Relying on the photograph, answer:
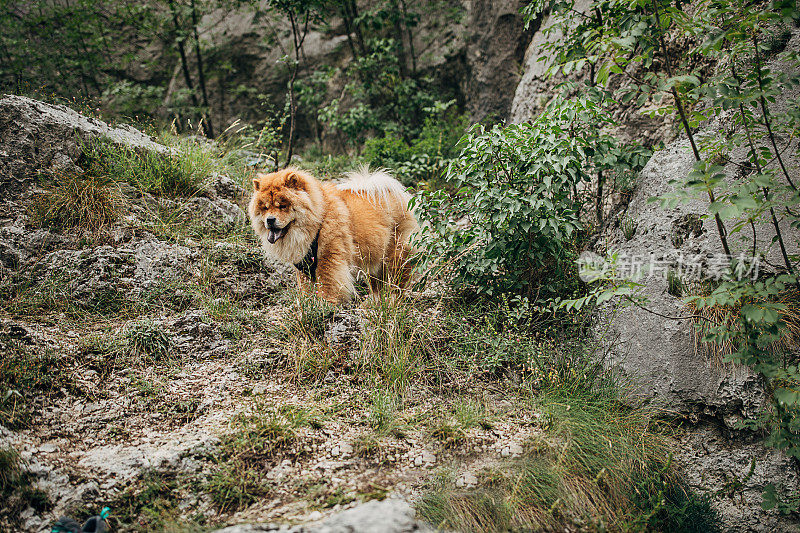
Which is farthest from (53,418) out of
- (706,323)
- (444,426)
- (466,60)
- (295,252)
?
(466,60)

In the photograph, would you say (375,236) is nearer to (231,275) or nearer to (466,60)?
(231,275)

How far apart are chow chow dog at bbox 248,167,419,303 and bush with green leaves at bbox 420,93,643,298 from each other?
2.58 feet

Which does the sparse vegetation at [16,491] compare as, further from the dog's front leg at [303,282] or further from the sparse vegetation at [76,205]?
the sparse vegetation at [76,205]

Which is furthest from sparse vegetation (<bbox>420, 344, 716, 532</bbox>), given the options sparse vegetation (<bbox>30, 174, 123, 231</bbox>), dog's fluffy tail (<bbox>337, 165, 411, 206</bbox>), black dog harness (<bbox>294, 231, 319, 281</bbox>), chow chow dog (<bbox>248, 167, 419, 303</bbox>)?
sparse vegetation (<bbox>30, 174, 123, 231</bbox>)

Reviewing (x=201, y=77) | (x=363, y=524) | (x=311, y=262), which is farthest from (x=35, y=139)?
(x=363, y=524)

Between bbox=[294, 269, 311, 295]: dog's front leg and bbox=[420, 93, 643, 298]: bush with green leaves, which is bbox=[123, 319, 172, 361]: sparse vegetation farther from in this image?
bbox=[420, 93, 643, 298]: bush with green leaves

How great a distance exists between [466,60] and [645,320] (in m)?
6.78

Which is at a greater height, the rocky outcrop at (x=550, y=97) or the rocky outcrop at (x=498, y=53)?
the rocky outcrop at (x=498, y=53)

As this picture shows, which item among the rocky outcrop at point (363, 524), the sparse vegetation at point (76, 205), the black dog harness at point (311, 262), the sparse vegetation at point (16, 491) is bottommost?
the rocky outcrop at point (363, 524)

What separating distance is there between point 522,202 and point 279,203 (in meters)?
2.43

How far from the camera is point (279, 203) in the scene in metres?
4.63

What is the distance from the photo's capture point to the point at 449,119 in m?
8.52

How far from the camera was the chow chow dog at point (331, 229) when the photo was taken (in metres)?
4.68

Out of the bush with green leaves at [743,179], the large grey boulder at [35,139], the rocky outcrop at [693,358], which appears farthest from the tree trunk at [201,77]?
the rocky outcrop at [693,358]
